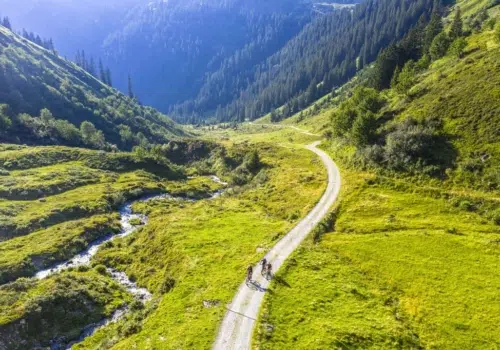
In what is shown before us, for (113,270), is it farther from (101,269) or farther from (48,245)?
(48,245)

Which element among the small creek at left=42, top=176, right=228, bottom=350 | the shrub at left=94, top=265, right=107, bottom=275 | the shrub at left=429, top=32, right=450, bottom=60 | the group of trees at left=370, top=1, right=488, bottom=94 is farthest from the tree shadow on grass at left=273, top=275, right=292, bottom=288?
the shrub at left=429, top=32, right=450, bottom=60

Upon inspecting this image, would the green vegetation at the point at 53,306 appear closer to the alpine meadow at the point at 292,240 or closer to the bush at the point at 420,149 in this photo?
the alpine meadow at the point at 292,240

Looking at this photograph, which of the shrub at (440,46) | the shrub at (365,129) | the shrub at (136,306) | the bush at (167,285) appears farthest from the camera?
the shrub at (440,46)

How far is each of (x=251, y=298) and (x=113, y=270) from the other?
29588mm

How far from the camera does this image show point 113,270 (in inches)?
2275

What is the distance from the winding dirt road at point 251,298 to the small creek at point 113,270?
54.4 feet

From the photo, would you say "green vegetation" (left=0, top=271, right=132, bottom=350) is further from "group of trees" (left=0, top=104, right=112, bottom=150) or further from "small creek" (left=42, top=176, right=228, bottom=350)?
"group of trees" (left=0, top=104, right=112, bottom=150)

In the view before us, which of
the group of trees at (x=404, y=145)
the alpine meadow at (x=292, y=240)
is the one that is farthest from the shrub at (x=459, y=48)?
the group of trees at (x=404, y=145)

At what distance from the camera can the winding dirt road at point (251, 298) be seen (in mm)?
32406

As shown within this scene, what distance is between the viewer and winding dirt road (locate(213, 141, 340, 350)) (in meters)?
32.4

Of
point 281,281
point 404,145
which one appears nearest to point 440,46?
point 404,145

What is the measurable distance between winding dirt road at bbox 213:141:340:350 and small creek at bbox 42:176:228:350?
652 inches

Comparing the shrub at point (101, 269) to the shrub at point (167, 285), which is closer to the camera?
the shrub at point (167, 285)

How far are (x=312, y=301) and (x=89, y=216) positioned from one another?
6095 centimetres
